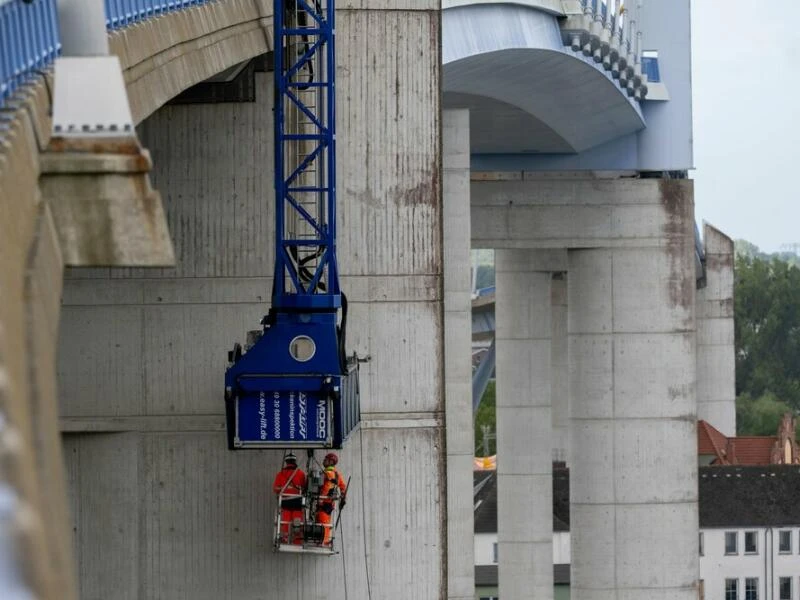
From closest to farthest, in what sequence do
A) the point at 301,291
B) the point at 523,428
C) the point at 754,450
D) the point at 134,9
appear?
the point at 134,9
the point at 301,291
the point at 523,428
the point at 754,450

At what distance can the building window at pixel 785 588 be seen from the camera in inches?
3049

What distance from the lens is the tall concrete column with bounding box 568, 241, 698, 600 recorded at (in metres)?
39.2

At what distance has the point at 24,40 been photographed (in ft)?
31.3

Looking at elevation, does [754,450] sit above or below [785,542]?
above

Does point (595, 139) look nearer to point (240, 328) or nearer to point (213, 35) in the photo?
point (240, 328)

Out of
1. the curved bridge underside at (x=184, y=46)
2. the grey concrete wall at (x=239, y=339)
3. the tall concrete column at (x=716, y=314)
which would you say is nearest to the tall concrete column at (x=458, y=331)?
the grey concrete wall at (x=239, y=339)

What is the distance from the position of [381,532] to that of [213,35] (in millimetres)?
6164

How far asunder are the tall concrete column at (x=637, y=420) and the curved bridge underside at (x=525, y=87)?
2439 millimetres

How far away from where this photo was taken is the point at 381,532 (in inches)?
860

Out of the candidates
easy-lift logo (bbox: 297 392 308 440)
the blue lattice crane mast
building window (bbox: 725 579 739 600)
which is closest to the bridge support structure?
the blue lattice crane mast

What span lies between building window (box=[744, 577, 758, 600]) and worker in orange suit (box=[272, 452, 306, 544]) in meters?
57.9

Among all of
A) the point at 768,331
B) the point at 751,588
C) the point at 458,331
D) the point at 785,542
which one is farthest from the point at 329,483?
the point at 768,331

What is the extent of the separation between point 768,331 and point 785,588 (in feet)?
252

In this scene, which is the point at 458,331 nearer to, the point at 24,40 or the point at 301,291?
the point at 301,291
